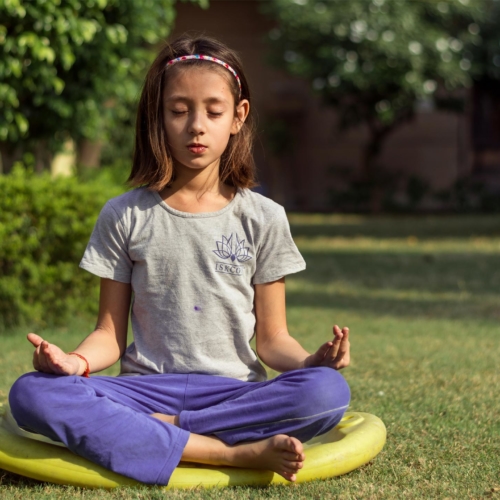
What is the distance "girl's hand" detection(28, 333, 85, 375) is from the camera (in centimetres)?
259

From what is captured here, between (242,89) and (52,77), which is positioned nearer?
(242,89)

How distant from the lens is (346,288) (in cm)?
796

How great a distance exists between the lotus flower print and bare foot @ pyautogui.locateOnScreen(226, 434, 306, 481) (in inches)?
25.1

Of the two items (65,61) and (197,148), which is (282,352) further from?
(65,61)

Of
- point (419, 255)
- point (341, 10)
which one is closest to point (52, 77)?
point (419, 255)

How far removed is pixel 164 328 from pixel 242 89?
91cm

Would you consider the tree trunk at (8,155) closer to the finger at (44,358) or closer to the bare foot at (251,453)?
the finger at (44,358)

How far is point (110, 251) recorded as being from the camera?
2990 mm

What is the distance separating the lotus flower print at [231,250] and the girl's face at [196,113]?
0.92 feet

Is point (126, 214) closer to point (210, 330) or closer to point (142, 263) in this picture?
point (142, 263)

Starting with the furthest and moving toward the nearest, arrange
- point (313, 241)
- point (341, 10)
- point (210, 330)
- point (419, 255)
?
point (341, 10) < point (313, 241) < point (419, 255) < point (210, 330)

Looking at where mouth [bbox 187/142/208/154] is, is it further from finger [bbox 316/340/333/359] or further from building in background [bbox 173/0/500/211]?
building in background [bbox 173/0/500/211]

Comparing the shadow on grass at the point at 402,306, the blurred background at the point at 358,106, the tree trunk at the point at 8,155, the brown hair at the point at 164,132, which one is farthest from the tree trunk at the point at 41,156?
the brown hair at the point at 164,132

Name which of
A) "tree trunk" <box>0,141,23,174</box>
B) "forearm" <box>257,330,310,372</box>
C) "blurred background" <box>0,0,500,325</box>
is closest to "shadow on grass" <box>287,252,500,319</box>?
"blurred background" <box>0,0,500,325</box>
